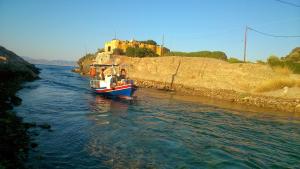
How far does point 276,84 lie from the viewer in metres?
39.7

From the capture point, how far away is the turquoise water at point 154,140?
436 inches

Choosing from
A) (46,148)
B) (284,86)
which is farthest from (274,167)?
(284,86)

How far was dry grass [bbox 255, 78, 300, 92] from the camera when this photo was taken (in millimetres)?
38612

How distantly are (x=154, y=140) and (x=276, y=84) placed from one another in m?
31.9

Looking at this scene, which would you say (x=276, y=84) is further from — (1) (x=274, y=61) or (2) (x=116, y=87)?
(2) (x=116, y=87)

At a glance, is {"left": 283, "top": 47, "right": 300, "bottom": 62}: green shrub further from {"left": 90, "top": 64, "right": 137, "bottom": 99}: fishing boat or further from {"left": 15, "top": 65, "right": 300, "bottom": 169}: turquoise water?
{"left": 90, "top": 64, "right": 137, "bottom": 99}: fishing boat

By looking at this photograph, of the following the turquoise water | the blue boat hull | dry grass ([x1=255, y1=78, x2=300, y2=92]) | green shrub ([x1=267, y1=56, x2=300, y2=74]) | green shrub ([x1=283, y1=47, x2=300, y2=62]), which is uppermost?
green shrub ([x1=283, y1=47, x2=300, y2=62])

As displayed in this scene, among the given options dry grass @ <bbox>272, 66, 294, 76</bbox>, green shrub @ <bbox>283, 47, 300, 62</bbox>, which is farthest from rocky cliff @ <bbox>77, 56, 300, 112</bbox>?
green shrub @ <bbox>283, 47, 300, 62</bbox>

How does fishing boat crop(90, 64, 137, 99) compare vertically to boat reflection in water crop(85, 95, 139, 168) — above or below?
above

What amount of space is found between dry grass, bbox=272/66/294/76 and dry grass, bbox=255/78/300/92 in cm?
340

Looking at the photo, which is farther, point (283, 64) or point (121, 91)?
point (283, 64)

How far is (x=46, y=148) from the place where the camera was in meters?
11.6

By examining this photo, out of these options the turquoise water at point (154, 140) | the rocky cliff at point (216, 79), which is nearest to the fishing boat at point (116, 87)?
the turquoise water at point (154, 140)

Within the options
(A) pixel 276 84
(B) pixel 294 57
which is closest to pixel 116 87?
(A) pixel 276 84
